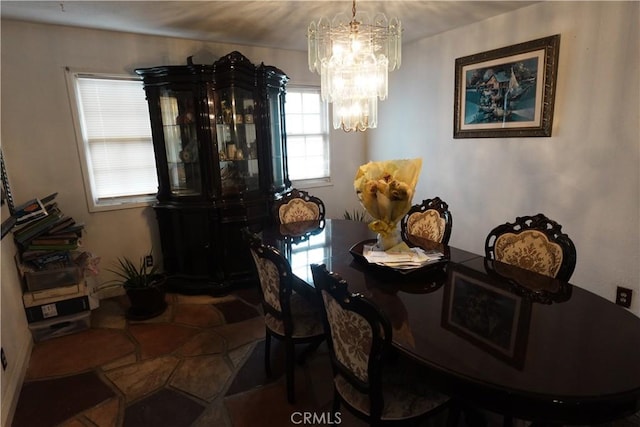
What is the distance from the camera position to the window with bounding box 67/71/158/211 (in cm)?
294

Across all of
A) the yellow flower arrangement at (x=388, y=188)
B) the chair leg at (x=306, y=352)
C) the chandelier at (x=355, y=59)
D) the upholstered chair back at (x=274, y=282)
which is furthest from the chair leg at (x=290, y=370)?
the chandelier at (x=355, y=59)

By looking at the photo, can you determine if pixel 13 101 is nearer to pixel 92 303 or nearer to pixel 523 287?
pixel 92 303

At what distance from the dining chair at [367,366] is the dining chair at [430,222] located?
3.52ft

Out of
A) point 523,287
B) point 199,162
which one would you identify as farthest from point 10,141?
point 523,287

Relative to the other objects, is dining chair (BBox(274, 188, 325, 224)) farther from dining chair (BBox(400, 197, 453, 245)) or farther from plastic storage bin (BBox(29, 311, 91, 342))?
plastic storage bin (BBox(29, 311, 91, 342))

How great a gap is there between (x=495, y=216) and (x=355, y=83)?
1.89m

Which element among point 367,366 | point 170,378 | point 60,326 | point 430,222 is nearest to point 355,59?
point 430,222

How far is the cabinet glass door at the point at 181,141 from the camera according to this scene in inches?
118

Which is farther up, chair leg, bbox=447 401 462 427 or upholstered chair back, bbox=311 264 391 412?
upholstered chair back, bbox=311 264 391 412

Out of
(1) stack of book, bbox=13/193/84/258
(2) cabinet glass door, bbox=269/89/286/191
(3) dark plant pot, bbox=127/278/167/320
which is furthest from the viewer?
(2) cabinet glass door, bbox=269/89/286/191

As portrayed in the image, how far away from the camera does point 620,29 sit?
216cm

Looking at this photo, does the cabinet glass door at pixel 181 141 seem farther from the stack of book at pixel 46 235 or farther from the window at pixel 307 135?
the window at pixel 307 135

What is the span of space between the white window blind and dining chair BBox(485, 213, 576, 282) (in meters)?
3.06

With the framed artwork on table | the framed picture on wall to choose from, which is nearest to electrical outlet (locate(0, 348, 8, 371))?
the framed artwork on table
